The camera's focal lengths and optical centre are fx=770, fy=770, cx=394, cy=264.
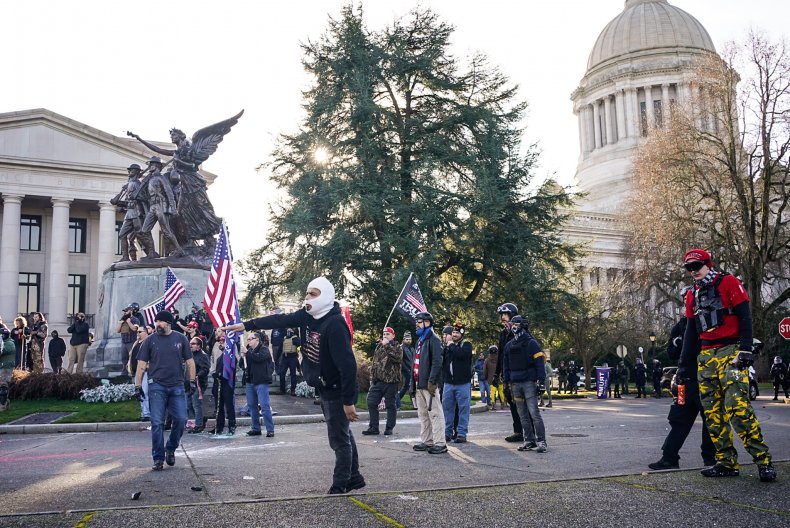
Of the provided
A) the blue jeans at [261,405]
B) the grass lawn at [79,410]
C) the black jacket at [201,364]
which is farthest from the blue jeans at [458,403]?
the grass lawn at [79,410]

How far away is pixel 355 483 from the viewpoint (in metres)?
6.43

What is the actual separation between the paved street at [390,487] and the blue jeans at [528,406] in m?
0.37

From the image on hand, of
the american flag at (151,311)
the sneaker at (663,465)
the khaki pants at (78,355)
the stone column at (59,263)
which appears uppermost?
the stone column at (59,263)

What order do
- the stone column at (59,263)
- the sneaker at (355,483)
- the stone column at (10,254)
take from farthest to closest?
the stone column at (59,263) → the stone column at (10,254) → the sneaker at (355,483)

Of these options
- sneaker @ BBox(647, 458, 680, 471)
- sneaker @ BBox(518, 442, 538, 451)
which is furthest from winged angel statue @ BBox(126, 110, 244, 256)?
sneaker @ BBox(647, 458, 680, 471)

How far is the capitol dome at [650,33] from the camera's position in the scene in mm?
86000

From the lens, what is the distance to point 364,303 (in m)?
25.7

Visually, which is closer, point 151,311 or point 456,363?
point 456,363

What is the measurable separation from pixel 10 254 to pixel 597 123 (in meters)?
65.0

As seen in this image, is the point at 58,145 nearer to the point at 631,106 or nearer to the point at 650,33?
the point at 631,106

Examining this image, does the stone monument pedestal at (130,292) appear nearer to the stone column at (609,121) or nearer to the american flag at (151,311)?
the american flag at (151,311)

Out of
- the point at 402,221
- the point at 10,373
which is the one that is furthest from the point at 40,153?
the point at 10,373

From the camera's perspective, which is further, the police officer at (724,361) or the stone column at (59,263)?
the stone column at (59,263)

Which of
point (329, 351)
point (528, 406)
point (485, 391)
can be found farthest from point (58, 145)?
point (329, 351)
